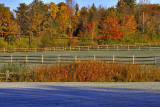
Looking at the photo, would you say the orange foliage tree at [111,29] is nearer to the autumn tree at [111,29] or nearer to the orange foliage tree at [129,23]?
the autumn tree at [111,29]

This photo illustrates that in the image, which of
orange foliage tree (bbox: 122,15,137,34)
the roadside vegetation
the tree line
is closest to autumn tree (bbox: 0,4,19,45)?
the tree line

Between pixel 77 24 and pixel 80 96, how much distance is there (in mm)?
70738

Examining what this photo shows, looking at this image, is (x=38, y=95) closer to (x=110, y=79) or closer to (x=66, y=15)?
(x=110, y=79)

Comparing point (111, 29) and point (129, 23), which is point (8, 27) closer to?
point (111, 29)

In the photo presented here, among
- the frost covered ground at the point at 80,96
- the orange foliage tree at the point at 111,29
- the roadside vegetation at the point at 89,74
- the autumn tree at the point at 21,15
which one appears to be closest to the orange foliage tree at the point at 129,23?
the orange foliage tree at the point at 111,29

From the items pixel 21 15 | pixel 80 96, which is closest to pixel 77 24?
pixel 21 15

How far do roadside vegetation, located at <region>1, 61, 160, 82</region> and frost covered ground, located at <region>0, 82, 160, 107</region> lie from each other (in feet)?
8.77

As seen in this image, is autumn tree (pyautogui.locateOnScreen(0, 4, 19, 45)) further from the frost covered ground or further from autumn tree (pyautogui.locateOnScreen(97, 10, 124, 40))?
the frost covered ground

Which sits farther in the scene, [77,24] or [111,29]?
[77,24]

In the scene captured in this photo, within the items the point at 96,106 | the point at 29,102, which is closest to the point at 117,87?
the point at 96,106

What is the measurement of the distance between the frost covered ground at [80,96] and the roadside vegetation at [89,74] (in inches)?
105

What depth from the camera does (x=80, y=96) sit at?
10125 mm

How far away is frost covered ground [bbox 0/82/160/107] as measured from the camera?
8.88m

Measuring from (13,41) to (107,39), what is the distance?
24.0 meters
